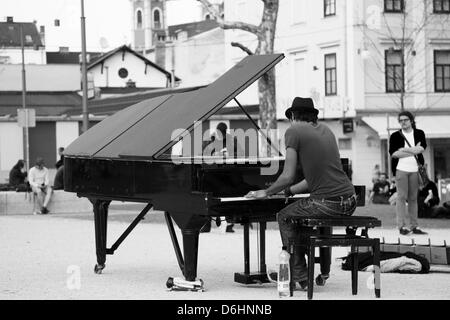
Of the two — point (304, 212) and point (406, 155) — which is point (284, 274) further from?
point (406, 155)

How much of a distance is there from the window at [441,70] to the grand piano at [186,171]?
40.1 m

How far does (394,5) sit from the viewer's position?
50.9 metres

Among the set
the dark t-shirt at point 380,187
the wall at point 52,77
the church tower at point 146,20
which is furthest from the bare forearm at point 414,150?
the church tower at point 146,20

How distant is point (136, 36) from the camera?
597 feet

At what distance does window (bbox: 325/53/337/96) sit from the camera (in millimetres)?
51062

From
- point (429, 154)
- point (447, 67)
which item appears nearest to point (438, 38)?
point (447, 67)

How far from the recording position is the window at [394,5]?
50562mm

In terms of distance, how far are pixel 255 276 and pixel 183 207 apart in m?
1.54

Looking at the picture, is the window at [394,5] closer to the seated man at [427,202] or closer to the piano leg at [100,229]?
the seated man at [427,202]

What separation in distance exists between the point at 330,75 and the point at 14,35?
8959 cm

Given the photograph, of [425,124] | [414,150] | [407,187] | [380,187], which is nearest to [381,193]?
[380,187]

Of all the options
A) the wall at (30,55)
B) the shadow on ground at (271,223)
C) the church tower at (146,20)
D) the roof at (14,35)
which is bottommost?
the shadow on ground at (271,223)

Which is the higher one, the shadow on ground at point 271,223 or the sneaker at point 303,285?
the sneaker at point 303,285

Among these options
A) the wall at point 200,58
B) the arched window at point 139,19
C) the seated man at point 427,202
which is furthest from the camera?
the arched window at point 139,19
